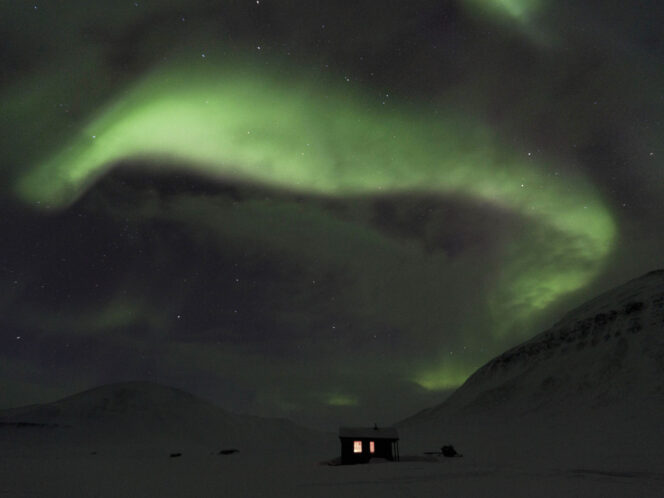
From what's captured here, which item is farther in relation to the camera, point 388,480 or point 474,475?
point 474,475

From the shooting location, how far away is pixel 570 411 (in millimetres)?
116875

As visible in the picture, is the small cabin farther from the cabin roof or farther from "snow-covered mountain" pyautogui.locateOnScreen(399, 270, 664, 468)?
"snow-covered mountain" pyautogui.locateOnScreen(399, 270, 664, 468)

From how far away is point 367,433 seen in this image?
150 feet

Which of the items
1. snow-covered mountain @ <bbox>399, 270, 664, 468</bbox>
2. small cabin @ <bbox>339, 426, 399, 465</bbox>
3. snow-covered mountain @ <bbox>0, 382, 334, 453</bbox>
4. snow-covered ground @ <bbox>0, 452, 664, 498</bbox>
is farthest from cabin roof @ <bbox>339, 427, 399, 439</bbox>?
snow-covered mountain @ <bbox>0, 382, 334, 453</bbox>

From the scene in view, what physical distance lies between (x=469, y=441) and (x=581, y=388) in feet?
196

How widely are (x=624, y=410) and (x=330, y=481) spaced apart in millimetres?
95444

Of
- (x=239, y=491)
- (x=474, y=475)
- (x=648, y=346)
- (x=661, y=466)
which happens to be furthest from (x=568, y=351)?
(x=239, y=491)

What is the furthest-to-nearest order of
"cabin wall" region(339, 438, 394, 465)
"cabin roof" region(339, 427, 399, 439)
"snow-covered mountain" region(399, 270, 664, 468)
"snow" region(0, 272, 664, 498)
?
1. "snow-covered mountain" region(399, 270, 664, 468)
2. "cabin roof" region(339, 427, 399, 439)
3. "cabin wall" region(339, 438, 394, 465)
4. "snow" region(0, 272, 664, 498)

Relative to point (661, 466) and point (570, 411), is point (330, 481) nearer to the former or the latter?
point (661, 466)

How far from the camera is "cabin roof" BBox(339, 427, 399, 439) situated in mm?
45281

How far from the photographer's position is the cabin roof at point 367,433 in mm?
45281

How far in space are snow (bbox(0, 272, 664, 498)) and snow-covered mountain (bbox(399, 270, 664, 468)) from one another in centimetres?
52

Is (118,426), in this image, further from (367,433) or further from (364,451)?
(364,451)

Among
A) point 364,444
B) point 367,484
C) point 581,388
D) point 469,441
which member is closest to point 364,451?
point 364,444
